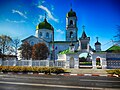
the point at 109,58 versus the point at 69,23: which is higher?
the point at 69,23

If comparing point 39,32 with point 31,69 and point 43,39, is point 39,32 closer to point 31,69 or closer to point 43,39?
point 43,39

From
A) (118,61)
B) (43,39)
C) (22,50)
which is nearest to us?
(118,61)

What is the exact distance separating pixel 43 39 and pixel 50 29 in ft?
15.5

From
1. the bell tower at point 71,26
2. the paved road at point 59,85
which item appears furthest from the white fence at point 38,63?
the bell tower at point 71,26

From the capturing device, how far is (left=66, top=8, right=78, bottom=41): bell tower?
4956 centimetres

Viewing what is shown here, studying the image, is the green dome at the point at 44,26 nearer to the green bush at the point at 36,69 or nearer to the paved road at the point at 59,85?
the green bush at the point at 36,69

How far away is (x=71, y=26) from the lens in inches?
1971

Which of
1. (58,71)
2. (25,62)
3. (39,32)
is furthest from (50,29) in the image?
(58,71)

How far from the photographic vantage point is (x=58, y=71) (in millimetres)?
19438

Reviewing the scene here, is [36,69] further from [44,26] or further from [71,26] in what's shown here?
[71,26]

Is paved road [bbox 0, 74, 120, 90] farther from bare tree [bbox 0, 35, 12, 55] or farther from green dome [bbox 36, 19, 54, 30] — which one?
green dome [bbox 36, 19, 54, 30]

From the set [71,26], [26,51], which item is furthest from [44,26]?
[26,51]

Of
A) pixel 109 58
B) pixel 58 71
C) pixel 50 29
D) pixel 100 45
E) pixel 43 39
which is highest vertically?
pixel 50 29

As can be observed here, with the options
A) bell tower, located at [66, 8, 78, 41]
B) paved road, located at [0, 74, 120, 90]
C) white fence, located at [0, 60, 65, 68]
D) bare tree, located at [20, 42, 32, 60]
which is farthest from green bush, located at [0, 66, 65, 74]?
bell tower, located at [66, 8, 78, 41]
